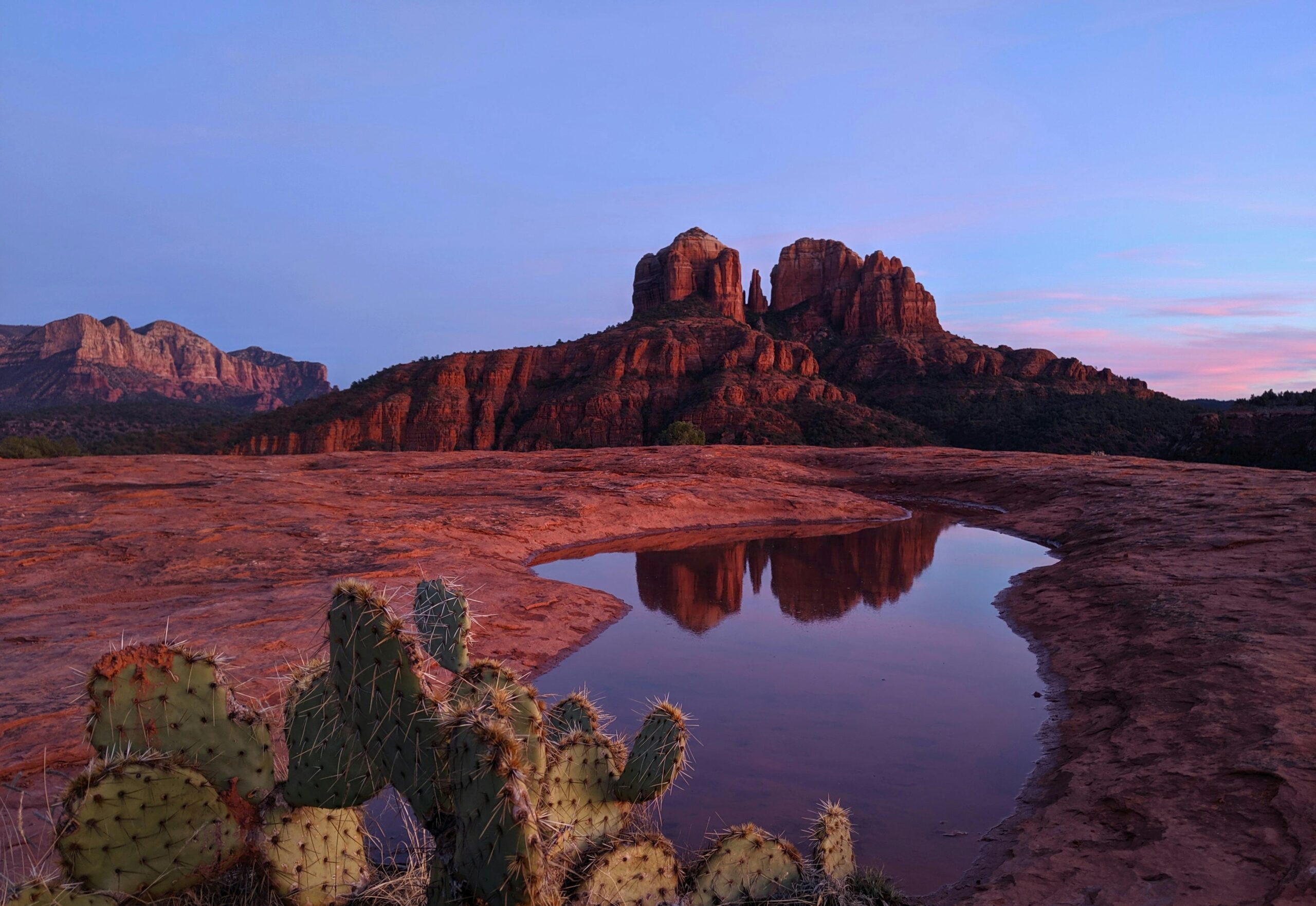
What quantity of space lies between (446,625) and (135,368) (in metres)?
182

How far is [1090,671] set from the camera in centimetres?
797

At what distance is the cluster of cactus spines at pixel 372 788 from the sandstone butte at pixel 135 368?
433ft

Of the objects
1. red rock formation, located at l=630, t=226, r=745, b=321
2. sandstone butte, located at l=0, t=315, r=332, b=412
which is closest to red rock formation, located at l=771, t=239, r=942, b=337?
red rock formation, located at l=630, t=226, r=745, b=321

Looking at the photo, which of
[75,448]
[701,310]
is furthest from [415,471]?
[701,310]

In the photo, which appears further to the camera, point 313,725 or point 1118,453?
point 1118,453

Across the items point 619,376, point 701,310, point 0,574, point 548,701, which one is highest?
point 701,310

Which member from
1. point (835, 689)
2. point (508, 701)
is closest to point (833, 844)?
point (508, 701)

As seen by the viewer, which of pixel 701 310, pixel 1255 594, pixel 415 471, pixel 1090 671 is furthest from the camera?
pixel 701 310

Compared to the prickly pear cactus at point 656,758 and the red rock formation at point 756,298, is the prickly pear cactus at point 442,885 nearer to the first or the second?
the prickly pear cactus at point 656,758

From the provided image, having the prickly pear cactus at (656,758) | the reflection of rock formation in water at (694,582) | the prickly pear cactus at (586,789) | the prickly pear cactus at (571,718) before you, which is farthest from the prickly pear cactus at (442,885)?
the reflection of rock formation in water at (694,582)

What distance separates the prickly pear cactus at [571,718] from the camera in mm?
4172

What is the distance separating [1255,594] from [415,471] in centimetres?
2033

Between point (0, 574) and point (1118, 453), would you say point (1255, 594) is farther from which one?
point (1118, 453)

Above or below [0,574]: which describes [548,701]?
below
